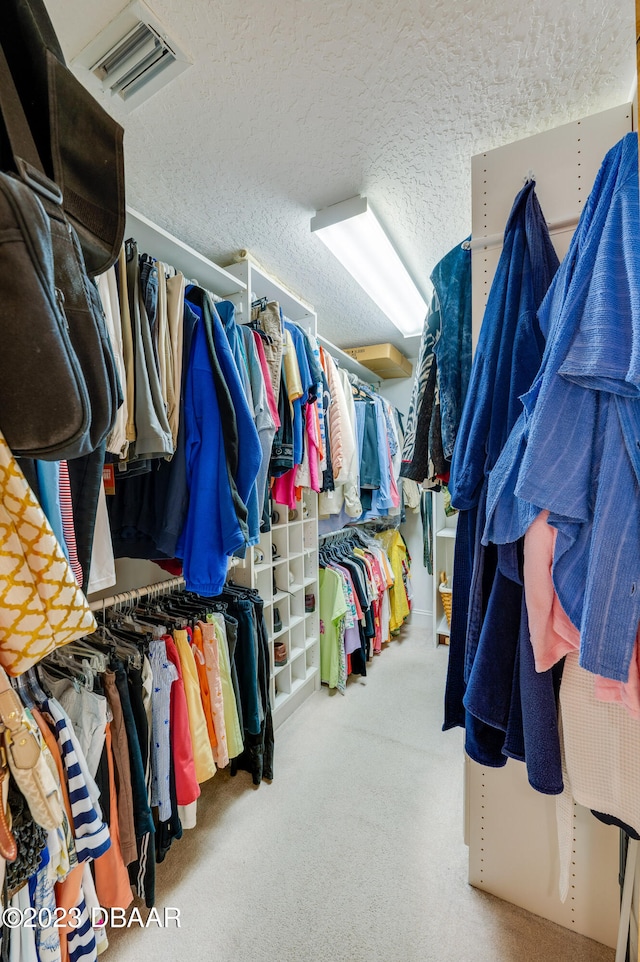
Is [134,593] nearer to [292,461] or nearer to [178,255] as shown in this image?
[292,461]

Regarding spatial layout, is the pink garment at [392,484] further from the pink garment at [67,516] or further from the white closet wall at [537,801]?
the pink garment at [67,516]

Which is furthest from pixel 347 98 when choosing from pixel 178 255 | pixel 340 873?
pixel 340 873

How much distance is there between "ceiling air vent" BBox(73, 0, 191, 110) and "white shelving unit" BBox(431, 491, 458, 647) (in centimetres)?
264

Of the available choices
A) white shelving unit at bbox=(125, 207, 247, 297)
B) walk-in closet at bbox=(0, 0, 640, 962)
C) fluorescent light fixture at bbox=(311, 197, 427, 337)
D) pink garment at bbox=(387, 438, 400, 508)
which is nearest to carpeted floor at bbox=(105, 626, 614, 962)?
walk-in closet at bbox=(0, 0, 640, 962)

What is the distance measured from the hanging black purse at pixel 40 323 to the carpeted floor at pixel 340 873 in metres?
1.55

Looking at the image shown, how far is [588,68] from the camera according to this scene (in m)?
1.07

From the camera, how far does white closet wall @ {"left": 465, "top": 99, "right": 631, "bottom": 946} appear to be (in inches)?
39.1

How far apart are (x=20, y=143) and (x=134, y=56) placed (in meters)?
0.94

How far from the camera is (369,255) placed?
190cm

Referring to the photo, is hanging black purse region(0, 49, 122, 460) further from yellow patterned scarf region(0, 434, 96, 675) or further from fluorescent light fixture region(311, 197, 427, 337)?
fluorescent light fixture region(311, 197, 427, 337)

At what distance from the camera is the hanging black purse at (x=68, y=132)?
19.2 inches

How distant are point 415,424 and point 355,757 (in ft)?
5.41

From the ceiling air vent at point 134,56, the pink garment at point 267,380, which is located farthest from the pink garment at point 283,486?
the ceiling air vent at point 134,56

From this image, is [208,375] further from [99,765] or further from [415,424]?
[99,765]
